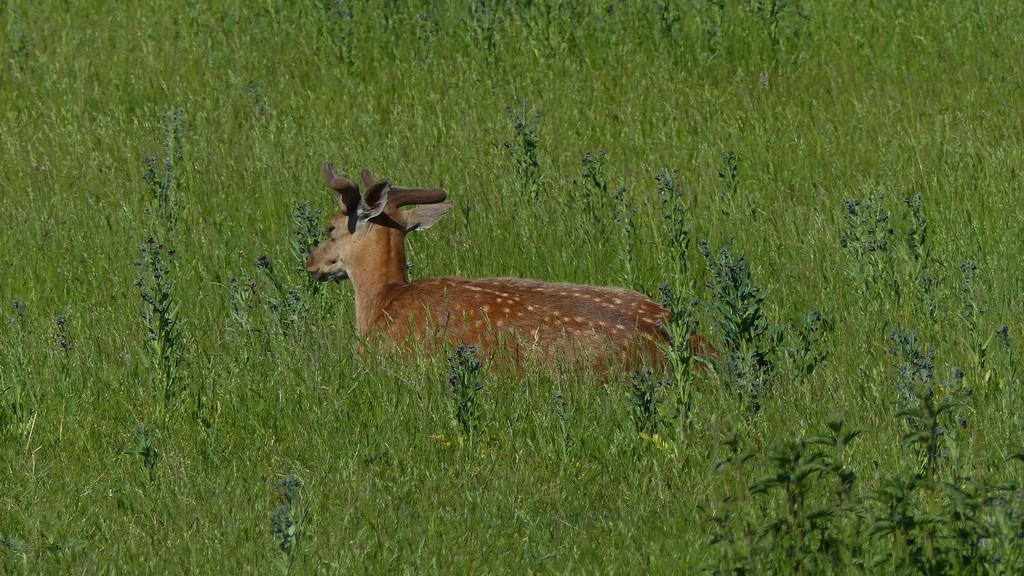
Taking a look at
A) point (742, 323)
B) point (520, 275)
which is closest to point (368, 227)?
point (520, 275)

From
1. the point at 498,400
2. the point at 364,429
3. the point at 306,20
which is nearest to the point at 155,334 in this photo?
the point at 364,429

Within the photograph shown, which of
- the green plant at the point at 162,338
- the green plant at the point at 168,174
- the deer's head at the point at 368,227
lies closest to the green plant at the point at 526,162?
the deer's head at the point at 368,227

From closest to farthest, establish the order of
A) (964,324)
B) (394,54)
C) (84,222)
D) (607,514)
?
(607,514) → (964,324) → (84,222) → (394,54)

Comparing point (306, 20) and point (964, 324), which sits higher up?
point (306, 20)

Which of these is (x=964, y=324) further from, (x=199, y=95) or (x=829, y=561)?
(x=199, y=95)

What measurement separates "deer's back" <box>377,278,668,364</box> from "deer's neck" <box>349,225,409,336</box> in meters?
0.72

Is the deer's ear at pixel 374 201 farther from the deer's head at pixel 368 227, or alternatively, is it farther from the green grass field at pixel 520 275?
the green grass field at pixel 520 275

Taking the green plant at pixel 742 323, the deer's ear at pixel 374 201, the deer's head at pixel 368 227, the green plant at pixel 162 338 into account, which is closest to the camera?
the green plant at pixel 742 323

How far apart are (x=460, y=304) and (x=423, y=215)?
1332 mm

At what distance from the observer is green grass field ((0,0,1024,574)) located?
204 inches

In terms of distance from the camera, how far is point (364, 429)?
643cm

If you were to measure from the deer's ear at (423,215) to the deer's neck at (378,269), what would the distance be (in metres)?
0.10

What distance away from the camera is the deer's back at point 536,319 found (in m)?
Answer: 7.30

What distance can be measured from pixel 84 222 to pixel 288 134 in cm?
190
